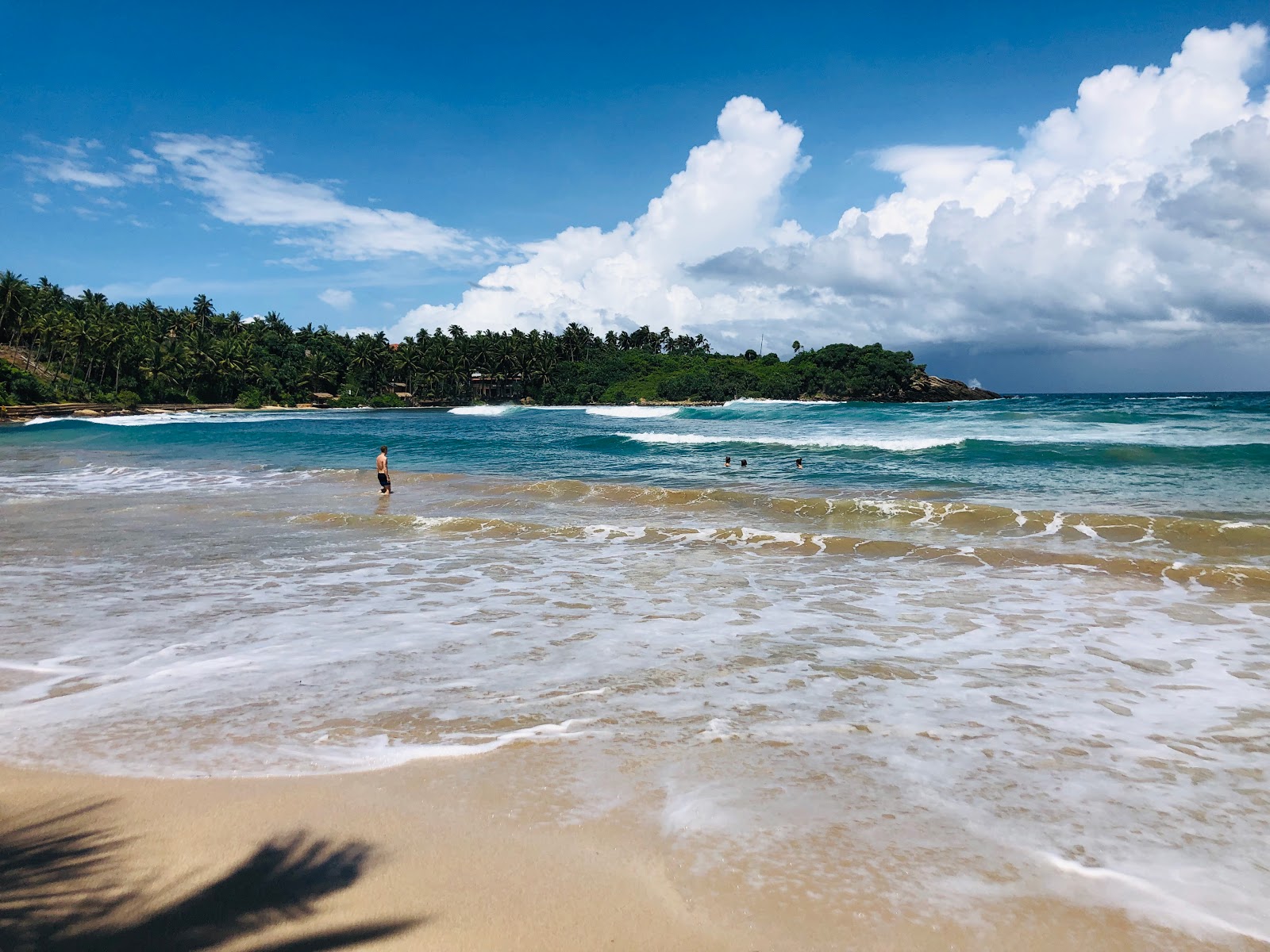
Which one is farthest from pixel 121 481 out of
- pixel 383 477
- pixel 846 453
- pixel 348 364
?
pixel 348 364

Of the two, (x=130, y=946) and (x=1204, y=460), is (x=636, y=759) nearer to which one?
Answer: (x=130, y=946)

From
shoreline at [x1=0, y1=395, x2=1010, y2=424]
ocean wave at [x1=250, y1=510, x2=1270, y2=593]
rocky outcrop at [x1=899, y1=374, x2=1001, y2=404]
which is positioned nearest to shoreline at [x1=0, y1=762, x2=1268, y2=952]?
ocean wave at [x1=250, y1=510, x2=1270, y2=593]

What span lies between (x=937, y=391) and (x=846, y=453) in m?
121

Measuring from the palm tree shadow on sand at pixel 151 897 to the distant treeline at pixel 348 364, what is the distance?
312 ft

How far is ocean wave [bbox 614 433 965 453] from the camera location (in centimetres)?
3409

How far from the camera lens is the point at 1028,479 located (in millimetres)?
22109

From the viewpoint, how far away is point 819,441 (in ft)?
121

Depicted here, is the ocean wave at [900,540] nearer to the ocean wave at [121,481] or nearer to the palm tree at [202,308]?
the ocean wave at [121,481]

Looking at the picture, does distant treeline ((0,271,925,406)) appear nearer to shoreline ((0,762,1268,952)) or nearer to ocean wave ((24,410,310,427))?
ocean wave ((24,410,310,427))

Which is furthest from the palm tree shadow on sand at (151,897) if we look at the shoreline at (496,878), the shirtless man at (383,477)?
the shirtless man at (383,477)

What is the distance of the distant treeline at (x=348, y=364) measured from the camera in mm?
84050

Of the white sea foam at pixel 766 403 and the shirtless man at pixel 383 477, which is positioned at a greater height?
the white sea foam at pixel 766 403

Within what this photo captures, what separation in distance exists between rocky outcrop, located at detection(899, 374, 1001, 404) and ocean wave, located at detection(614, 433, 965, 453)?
103m

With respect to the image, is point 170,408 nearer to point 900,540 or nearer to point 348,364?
point 348,364
